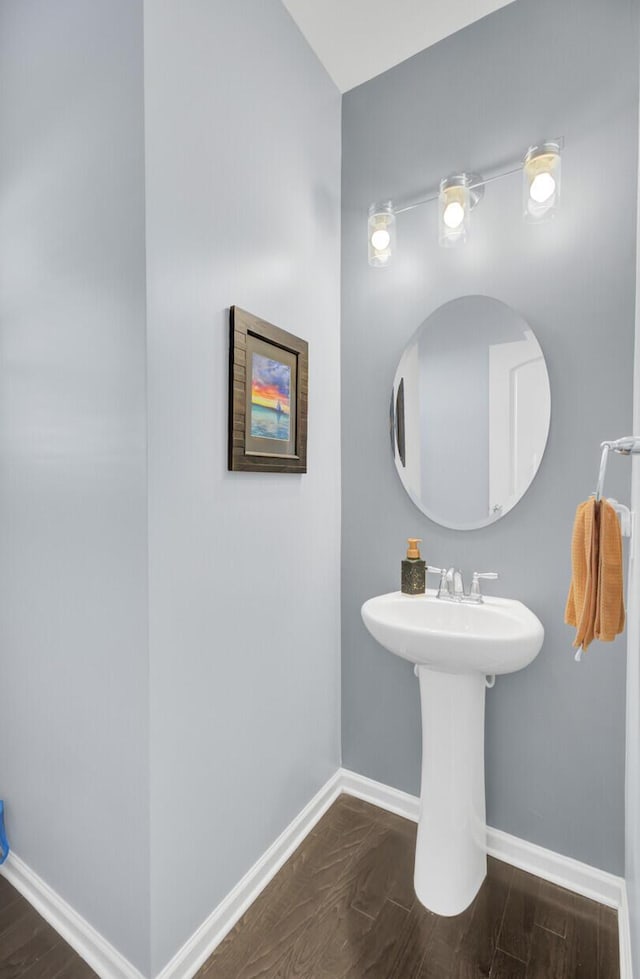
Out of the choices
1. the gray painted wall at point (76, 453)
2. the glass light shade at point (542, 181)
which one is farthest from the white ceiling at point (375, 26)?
the gray painted wall at point (76, 453)

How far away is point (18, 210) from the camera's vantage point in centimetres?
136

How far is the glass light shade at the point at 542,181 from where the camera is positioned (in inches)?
52.6

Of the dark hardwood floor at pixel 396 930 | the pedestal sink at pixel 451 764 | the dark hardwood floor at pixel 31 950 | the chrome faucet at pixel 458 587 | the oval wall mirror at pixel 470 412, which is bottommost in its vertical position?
the dark hardwood floor at pixel 396 930

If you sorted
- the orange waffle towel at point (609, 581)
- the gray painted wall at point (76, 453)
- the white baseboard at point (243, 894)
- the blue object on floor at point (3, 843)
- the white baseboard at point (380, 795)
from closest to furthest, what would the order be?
the orange waffle towel at point (609, 581) → the gray painted wall at point (76, 453) → the white baseboard at point (243, 894) → the blue object on floor at point (3, 843) → the white baseboard at point (380, 795)

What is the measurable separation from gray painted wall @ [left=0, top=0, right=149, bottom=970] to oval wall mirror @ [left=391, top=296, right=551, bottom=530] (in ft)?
3.27

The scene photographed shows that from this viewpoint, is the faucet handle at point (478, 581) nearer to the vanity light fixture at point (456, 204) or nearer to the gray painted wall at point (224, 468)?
the gray painted wall at point (224, 468)

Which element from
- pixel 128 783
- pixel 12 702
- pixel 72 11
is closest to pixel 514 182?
pixel 72 11

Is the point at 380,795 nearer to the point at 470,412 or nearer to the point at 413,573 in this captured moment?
the point at 413,573

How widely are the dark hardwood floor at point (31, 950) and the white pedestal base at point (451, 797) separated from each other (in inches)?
36.7

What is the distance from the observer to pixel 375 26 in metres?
1.63

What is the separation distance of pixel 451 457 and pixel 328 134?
1.30 m

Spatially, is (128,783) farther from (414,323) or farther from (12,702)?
(414,323)

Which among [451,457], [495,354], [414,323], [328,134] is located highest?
[328,134]

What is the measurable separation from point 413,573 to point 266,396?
2.51 ft
